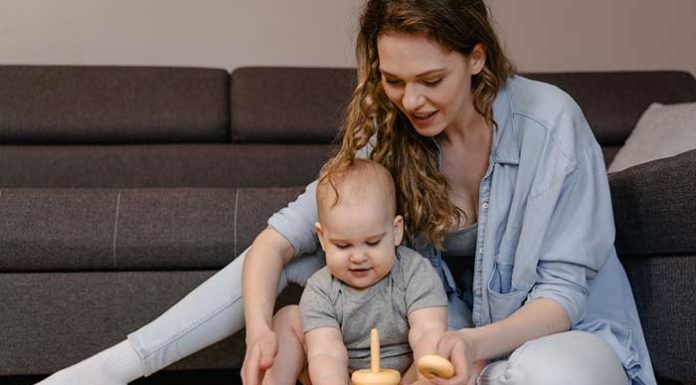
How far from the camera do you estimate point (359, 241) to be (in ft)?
4.67

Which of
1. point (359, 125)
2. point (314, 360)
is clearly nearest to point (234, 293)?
point (314, 360)

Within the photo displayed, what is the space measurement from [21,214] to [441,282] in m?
0.93

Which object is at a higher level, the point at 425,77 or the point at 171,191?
the point at 425,77

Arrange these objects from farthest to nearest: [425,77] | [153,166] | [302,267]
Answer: [153,166], [302,267], [425,77]

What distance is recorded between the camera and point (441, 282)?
146 centimetres

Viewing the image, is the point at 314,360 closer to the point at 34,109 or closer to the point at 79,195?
the point at 79,195

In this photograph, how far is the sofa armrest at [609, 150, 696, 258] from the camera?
1447 mm

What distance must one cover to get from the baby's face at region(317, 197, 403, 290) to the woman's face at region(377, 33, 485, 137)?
0.15 m

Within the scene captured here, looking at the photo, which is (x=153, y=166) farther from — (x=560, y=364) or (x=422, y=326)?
(x=560, y=364)

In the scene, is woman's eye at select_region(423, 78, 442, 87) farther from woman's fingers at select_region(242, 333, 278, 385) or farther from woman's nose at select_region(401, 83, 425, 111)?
woman's fingers at select_region(242, 333, 278, 385)

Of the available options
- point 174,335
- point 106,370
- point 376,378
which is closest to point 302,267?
point 174,335

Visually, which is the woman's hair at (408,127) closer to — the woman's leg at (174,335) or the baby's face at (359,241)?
the baby's face at (359,241)

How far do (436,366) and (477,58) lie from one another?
540 mm

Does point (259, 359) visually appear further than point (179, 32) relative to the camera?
No
